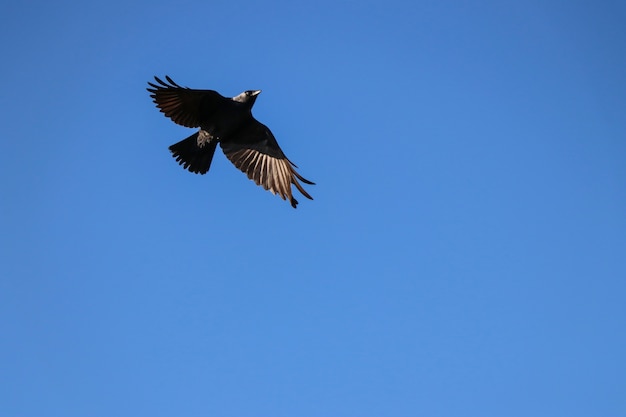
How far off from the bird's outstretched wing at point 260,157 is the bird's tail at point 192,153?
0.37m

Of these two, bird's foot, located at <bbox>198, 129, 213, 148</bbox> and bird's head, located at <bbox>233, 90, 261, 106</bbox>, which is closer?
bird's head, located at <bbox>233, 90, 261, 106</bbox>

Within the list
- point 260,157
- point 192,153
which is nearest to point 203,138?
point 192,153

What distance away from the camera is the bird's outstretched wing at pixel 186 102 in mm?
15914

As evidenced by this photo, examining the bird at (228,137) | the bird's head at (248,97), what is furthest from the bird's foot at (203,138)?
the bird's head at (248,97)

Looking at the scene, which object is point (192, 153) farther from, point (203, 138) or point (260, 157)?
point (260, 157)

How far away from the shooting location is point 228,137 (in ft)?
55.1

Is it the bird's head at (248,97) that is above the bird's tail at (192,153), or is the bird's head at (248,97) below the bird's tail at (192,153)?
above

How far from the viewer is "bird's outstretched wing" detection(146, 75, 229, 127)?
1591cm

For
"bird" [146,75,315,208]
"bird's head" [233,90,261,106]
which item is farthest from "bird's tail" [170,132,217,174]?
"bird's head" [233,90,261,106]

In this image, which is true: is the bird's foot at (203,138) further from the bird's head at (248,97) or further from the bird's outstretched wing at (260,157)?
the bird's head at (248,97)

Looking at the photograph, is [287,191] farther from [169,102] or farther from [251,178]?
[169,102]

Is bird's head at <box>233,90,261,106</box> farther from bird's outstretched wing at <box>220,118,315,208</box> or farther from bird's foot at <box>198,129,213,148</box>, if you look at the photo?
bird's foot at <box>198,129,213,148</box>

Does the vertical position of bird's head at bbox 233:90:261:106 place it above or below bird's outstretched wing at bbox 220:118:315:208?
above

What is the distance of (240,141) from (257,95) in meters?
0.97
